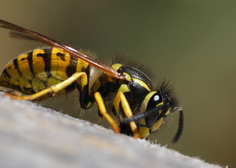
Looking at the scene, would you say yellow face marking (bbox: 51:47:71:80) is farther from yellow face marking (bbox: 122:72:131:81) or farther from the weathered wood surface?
the weathered wood surface

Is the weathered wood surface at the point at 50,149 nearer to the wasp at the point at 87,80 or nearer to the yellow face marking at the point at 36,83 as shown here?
the wasp at the point at 87,80

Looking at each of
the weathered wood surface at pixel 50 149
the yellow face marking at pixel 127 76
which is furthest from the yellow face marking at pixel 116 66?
the weathered wood surface at pixel 50 149

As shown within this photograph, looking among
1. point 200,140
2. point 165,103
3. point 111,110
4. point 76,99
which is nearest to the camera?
point 165,103

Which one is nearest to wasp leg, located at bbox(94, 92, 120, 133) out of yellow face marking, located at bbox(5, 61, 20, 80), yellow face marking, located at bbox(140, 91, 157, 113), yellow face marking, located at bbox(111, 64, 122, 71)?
yellow face marking, located at bbox(140, 91, 157, 113)

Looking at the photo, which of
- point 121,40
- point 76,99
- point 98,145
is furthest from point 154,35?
point 98,145

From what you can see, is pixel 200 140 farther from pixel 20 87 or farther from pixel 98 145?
pixel 98 145

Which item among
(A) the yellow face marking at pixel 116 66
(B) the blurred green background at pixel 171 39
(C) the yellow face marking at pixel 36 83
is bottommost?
(C) the yellow face marking at pixel 36 83
